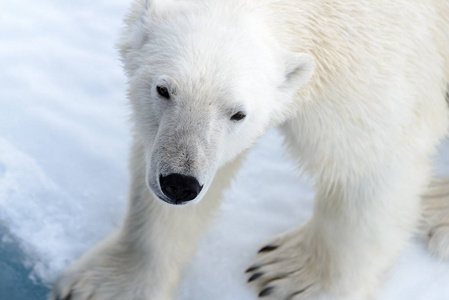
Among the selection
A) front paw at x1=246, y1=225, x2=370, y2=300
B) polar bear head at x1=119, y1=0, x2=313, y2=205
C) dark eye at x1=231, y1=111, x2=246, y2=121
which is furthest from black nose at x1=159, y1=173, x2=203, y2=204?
front paw at x1=246, y1=225, x2=370, y2=300

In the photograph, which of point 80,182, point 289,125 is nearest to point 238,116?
point 289,125

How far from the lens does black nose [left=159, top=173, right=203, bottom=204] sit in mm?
1683

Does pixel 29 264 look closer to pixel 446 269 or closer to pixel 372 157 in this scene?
pixel 372 157

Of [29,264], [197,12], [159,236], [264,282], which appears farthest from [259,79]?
[29,264]

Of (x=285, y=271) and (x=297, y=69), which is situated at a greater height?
(x=297, y=69)

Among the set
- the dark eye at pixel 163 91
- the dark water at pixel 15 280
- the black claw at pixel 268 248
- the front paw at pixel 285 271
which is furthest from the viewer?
the black claw at pixel 268 248

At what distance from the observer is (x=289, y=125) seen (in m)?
2.22

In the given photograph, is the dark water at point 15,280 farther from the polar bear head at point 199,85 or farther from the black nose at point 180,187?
the black nose at point 180,187

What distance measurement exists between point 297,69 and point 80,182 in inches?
56.0

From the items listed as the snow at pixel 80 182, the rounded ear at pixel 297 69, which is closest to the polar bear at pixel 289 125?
the rounded ear at pixel 297 69

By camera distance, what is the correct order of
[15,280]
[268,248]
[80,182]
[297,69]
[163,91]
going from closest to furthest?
[163,91] < [297,69] < [15,280] < [268,248] < [80,182]

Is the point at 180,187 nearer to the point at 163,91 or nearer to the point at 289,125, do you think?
the point at 163,91

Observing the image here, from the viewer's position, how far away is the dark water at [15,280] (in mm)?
2506

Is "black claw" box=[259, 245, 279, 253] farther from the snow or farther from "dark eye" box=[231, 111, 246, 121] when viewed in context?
"dark eye" box=[231, 111, 246, 121]
